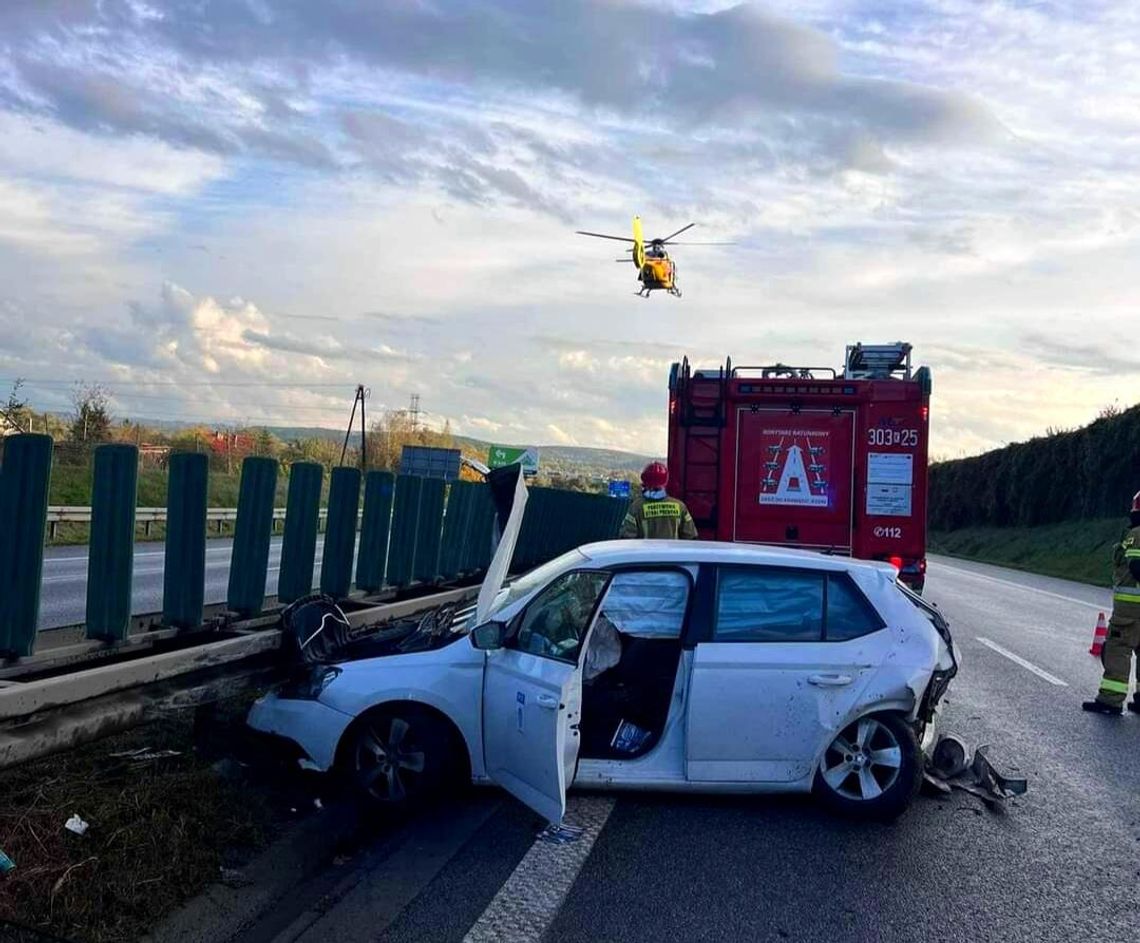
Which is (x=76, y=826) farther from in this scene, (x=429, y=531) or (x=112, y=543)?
(x=429, y=531)

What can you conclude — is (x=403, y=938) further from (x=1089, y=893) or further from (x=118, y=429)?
(x=118, y=429)

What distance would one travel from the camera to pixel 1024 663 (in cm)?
1139

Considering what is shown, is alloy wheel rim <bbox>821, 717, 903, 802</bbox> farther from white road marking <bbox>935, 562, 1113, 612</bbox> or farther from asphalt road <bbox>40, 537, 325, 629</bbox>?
white road marking <bbox>935, 562, 1113, 612</bbox>

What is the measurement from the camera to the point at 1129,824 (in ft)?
19.0

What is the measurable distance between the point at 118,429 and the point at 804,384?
3071 centimetres

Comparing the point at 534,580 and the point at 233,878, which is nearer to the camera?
the point at 233,878

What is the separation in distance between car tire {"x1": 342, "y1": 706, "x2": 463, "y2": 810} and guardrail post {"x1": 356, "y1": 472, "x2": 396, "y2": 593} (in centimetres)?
356

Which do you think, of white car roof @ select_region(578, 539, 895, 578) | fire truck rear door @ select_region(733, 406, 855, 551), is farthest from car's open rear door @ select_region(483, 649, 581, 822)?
fire truck rear door @ select_region(733, 406, 855, 551)

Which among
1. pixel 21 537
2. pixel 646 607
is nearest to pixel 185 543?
pixel 21 537

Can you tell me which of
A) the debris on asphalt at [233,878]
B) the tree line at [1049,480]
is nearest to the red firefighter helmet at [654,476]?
the debris on asphalt at [233,878]

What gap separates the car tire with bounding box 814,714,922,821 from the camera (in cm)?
564

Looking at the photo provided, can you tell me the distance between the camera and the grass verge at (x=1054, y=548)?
3306cm

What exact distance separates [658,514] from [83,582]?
29.9ft

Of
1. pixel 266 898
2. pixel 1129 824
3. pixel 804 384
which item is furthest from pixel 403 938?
pixel 804 384
